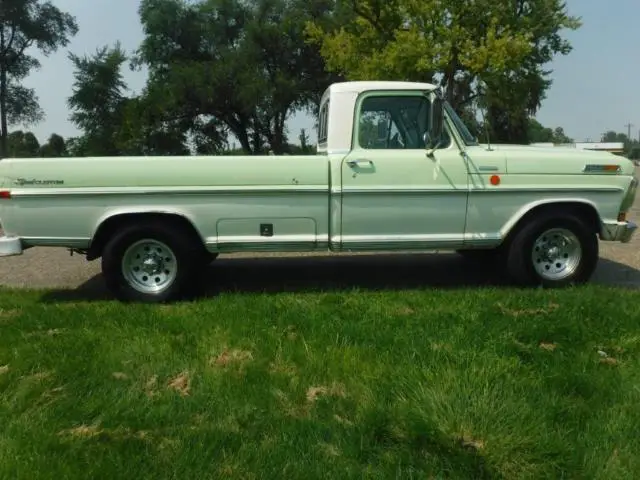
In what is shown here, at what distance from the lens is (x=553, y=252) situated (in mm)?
6430

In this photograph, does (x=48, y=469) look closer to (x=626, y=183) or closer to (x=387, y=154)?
(x=387, y=154)

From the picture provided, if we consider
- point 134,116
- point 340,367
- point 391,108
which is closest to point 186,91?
point 134,116

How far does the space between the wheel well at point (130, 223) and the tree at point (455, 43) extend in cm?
A: 1292

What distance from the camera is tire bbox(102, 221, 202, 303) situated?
595 cm

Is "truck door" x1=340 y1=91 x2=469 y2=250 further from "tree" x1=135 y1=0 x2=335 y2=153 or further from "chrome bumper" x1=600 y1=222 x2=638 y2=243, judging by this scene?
"tree" x1=135 y1=0 x2=335 y2=153

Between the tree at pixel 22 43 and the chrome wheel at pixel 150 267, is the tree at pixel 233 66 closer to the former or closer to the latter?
the tree at pixel 22 43

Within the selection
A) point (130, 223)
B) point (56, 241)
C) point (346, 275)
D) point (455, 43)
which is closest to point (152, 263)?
point (130, 223)

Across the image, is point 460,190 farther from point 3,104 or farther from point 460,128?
point 3,104

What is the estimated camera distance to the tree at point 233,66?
31359 mm

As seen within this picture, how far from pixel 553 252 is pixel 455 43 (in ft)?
42.4

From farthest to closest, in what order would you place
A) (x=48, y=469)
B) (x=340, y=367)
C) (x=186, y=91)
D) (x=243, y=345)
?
(x=186, y=91) < (x=243, y=345) < (x=340, y=367) < (x=48, y=469)

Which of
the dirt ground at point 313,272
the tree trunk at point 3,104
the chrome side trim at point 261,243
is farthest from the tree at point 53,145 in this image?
the chrome side trim at point 261,243

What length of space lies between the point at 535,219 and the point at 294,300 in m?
2.53

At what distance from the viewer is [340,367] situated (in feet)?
13.6
